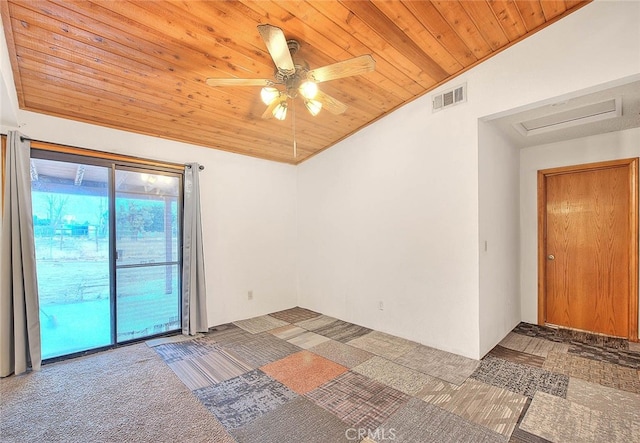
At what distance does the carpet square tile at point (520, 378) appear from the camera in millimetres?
2334

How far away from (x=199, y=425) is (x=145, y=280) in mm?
2133

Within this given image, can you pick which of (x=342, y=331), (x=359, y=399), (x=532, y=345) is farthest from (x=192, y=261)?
(x=532, y=345)

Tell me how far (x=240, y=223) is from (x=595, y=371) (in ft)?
13.8

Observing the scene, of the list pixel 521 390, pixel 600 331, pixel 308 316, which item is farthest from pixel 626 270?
pixel 308 316

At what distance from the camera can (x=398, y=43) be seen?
2406mm

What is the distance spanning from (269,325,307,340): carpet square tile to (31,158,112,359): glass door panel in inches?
Result: 72.4

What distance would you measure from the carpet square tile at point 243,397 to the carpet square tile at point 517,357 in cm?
217

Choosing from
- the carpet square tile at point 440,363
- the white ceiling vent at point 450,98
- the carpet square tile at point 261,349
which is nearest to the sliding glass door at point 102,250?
the carpet square tile at point 261,349

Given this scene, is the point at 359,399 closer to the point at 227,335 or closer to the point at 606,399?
the point at 606,399

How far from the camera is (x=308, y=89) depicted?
83.4 inches

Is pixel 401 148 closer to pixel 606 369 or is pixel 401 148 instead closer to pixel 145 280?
pixel 606 369

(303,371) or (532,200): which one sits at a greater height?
(532,200)

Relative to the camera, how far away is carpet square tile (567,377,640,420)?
80.0 inches

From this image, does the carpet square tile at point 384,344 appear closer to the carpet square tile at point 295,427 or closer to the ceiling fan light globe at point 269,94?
the carpet square tile at point 295,427
